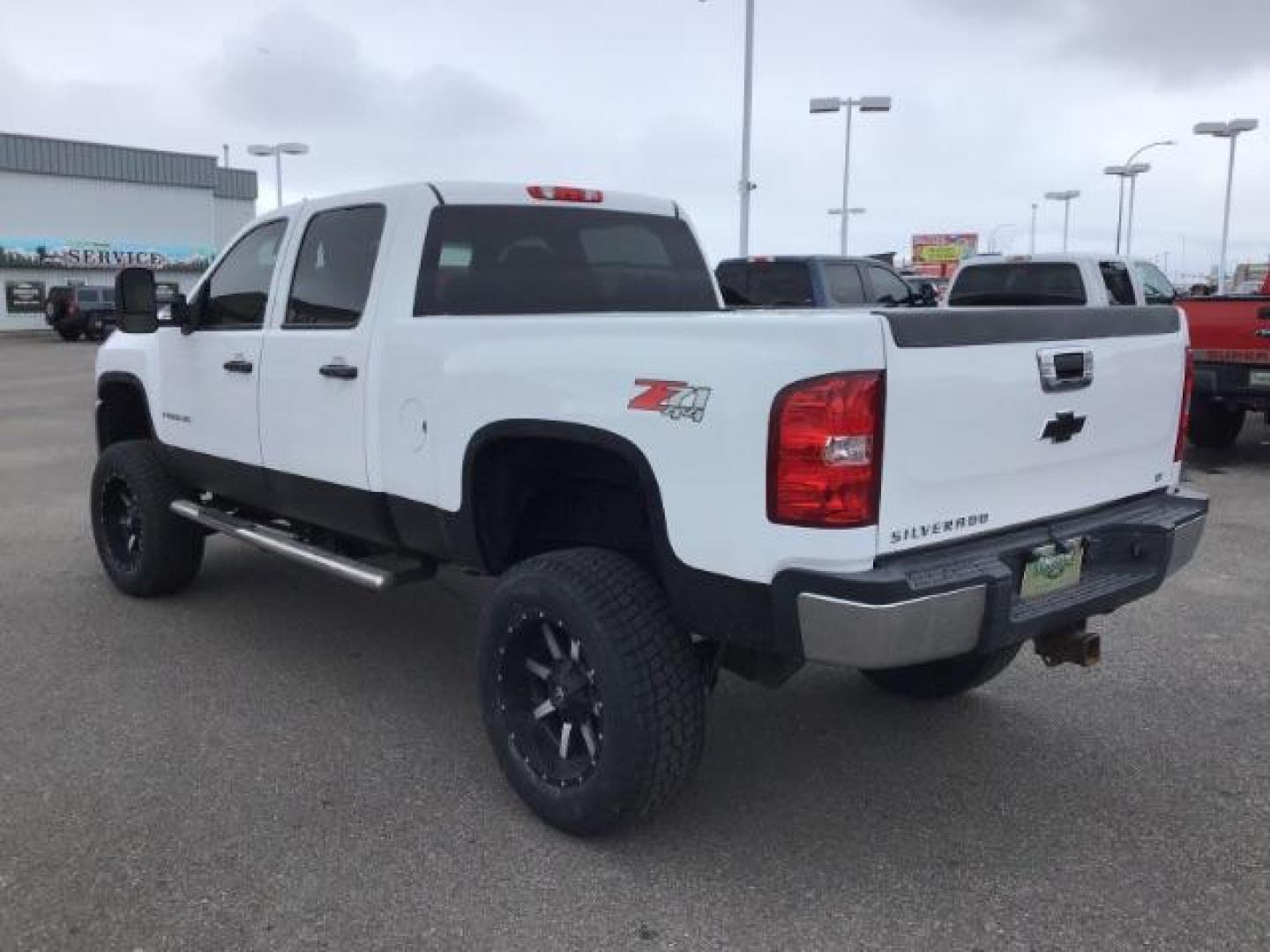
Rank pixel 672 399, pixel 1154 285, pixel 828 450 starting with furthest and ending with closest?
pixel 1154 285 → pixel 672 399 → pixel 828 450

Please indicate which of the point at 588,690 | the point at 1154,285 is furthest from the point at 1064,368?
the point at 1154,285

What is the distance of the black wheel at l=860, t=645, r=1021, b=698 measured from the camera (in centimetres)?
420

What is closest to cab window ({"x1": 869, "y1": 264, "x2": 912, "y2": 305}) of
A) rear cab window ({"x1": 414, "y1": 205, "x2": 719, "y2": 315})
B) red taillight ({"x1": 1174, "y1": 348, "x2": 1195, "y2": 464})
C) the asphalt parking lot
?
the asphalt parking lot

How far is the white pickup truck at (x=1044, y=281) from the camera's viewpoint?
40.3ft

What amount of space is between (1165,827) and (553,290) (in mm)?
2859

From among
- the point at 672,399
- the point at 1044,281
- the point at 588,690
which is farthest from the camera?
the point at 1044,281

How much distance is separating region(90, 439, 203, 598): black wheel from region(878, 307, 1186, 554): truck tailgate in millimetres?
4160

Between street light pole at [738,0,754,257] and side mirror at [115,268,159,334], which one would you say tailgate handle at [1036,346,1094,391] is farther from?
street light pole at [738,0,754,257]

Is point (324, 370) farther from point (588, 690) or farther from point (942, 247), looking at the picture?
point (942, 247)

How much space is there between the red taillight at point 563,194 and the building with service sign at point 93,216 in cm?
4513

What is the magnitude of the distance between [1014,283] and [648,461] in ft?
35.5

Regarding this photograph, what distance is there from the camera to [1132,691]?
181 inches

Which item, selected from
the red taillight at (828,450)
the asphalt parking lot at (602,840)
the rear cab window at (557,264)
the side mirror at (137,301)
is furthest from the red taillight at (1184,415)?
the side mirror at (137,301)

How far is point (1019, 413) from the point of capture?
3.12 m
